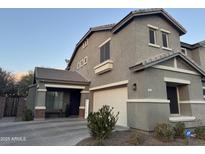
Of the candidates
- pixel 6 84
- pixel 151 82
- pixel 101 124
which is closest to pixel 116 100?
pixel 151 82

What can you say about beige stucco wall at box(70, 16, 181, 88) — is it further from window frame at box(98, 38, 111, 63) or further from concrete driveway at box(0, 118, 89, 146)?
concrete driveway at box(0, 118, 89, 146)

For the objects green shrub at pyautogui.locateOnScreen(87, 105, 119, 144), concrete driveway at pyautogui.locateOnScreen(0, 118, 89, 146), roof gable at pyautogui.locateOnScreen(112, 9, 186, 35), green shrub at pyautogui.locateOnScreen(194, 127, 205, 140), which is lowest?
concrete driveway at pyautogui.locateOnScreen(0, 118, 89, 146)

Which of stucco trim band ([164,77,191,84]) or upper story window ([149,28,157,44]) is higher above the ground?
upper story window ([149,28,157,44])

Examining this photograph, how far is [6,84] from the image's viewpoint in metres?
23.2

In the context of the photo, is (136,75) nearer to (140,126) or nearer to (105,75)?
(140,126)

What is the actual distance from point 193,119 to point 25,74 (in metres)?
32.5

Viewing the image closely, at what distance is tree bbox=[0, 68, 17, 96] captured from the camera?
22203 mm

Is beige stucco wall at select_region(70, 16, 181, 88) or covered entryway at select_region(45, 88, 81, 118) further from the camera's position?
covered entryway at select_region(45, 88, 81, 118)

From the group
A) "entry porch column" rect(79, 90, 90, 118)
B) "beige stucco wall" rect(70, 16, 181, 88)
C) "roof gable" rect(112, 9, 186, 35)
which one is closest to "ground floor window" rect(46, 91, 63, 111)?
"entry porch column" rect(79, 90, 90, 118)

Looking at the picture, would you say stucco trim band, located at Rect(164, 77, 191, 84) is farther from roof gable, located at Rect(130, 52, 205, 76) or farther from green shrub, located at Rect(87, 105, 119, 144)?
green shrub, located at Rect(87, 105, 119, 144)

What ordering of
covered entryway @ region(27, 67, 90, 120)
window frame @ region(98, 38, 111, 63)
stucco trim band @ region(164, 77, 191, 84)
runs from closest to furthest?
1. stucco trim band @ region(164, 77, 191, 84)
2. covered entryway @ region(27, 67, 90, 120)
3. window frame @ region(98, 38, 111, 63)

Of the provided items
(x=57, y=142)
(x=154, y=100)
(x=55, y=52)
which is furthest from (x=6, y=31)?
(x=154, y=100)

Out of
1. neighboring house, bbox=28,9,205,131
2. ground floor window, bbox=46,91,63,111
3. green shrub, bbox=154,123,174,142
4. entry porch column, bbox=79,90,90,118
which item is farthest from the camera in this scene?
ground floor window, bbox=46,91,63,111

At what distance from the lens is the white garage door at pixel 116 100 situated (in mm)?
9562
